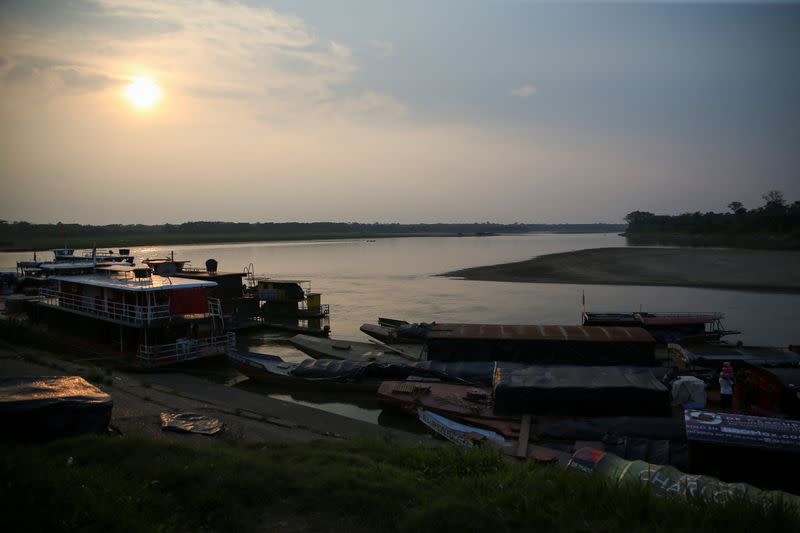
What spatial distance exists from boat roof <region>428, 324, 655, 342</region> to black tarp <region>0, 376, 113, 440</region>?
A: 15654 mm

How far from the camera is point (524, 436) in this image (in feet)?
51.6

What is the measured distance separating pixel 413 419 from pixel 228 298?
23038mm

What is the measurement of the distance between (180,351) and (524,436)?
56.4ft

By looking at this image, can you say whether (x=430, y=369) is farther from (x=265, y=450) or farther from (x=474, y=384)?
(x=265, y=450)

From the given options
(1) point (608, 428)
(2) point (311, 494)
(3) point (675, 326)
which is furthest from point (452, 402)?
(3) point (675, 326)

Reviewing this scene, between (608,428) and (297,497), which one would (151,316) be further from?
(608,428)

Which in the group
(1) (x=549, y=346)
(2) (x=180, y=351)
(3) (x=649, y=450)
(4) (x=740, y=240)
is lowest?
(3) (x=649, y=450)

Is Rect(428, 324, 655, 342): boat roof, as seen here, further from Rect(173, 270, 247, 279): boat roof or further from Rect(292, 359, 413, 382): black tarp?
Rect(173, 270, 247, 279): boat roof

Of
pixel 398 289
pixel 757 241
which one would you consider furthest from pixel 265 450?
pixel 757 241

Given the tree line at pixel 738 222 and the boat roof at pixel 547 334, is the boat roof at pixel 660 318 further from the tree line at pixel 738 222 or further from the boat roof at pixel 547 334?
the tree line at pixel 738 222

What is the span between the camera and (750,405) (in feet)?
54.4

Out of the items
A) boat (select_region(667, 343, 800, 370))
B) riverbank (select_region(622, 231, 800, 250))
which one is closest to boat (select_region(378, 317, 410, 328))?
boat (select_region(667, 343, 800, 370))

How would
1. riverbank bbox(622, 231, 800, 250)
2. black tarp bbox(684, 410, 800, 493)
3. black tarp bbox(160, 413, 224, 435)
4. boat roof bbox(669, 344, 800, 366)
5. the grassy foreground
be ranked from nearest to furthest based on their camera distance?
the grassy foreground
black tarp bbox(684, 410, 800, 493)
black tarp bbox(160, 413, 224, 435)
boat roof bbox(669, 344, 800, 366)
riverbank bbox(622, 231, 800, 250)

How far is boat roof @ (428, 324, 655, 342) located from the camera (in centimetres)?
2388
